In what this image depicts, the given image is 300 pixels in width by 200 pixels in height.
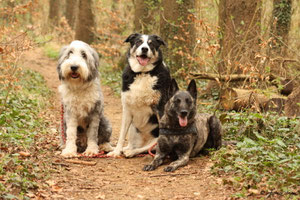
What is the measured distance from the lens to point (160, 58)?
5949 mm

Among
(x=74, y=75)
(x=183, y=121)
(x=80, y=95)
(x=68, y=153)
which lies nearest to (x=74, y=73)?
(x=74, y=75)

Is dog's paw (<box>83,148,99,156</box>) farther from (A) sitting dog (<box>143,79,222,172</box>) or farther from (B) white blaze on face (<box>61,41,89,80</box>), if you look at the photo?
(B) white blaze on face (<box>61,41,89,80</box>)

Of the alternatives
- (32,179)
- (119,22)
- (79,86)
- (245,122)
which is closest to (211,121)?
(245,122)

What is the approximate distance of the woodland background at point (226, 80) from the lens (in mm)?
4195

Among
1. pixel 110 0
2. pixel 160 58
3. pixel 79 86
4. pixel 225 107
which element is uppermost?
Answer: pixel 110 0

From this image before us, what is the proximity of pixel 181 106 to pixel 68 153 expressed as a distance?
1999 millimetres

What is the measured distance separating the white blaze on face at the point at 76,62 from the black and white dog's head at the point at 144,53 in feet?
2.67

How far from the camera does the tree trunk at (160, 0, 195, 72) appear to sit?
11070mm

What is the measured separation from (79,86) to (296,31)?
9.03m

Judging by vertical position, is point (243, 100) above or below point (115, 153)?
above

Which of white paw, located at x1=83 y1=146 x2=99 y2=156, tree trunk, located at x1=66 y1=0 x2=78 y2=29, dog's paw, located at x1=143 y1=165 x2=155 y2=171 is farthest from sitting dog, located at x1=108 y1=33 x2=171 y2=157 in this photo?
tree trunk, located at x1=66 y1=0 x2=78 y2=29

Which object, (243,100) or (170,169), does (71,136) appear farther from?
(243,100)

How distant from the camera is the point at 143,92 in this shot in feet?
19.2

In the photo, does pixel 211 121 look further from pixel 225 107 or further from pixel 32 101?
pixel 32 101
